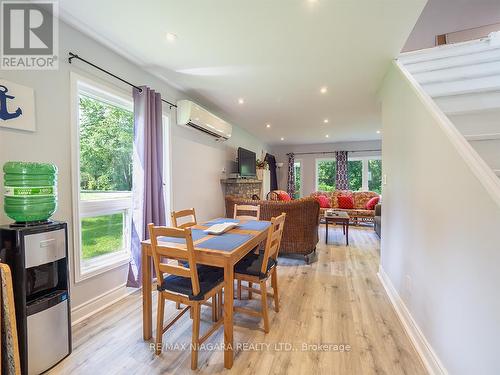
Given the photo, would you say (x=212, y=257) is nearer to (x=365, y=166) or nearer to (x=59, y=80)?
(x=59, y=80)

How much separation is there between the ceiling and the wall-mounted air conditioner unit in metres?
0.27

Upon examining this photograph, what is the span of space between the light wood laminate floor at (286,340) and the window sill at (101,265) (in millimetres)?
367

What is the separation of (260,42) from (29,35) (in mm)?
→ 1788

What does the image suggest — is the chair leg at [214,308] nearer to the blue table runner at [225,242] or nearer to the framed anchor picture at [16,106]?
the blue table runner at [225,242]

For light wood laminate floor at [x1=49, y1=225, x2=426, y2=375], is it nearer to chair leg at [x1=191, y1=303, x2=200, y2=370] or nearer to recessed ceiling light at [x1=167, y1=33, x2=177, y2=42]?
chair leg at [x1=191, y1=303, x2=200, y2=370]

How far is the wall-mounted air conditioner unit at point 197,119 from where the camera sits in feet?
10.6

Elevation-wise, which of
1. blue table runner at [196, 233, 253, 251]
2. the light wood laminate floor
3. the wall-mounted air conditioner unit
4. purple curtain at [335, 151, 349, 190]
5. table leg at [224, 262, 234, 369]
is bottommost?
the light wood laminate floor

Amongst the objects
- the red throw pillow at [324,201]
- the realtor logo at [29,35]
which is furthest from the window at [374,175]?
the realtor logo at [29,35]

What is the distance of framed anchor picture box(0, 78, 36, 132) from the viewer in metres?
1.52

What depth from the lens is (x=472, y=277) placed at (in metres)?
1.11

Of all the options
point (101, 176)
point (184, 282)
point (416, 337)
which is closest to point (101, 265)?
point (101, 176)

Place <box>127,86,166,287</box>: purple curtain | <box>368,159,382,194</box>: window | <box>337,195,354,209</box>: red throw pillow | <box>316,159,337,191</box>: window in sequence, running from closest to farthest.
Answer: <box>127,86,166,287</box>: purple curtain < <box>337,195,354,209</box>: red throw pillow < <box>368,159,382,194</box>: window < <box>316,159,337,191</box>: window

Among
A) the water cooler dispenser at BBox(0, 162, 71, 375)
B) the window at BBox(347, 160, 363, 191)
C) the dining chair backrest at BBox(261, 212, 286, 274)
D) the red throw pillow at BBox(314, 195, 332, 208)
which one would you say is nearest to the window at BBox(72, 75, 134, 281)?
the water cooler dispenser at BBox(0, 162, 71, 375)

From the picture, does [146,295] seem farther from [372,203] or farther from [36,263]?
[372,203]
